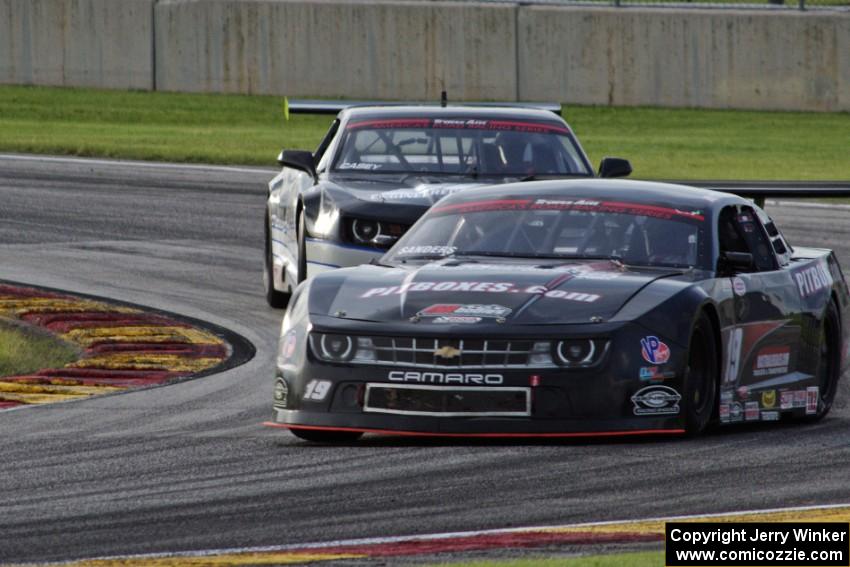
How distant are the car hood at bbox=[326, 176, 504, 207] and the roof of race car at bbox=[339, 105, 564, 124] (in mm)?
699

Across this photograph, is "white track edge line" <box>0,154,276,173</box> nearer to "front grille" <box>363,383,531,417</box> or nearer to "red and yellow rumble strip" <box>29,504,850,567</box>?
"front grille" <box>363,383,531,417</box>

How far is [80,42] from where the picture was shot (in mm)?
31094

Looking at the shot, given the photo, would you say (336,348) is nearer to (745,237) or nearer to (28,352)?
(745,237)

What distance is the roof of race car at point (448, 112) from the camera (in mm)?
13789

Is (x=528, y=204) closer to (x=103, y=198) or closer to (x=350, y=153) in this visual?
(x=350, y=153)

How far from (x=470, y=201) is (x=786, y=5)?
855 inches

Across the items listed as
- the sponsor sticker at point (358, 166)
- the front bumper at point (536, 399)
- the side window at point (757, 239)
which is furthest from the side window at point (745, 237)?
the sponsor sticker at point (358, 166)

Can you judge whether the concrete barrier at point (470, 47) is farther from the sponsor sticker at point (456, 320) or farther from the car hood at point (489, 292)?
the sponsor sticker at point (456, 320)

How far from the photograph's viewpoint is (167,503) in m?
6.82

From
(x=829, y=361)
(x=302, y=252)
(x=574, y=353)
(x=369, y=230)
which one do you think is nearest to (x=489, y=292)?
(x=574, y=353)

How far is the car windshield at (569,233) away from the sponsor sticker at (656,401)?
101cm

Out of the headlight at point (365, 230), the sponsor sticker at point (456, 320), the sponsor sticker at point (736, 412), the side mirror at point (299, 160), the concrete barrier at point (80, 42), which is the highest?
the concrete barrier at point (80, 42)

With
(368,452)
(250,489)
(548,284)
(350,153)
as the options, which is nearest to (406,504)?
(250,489)

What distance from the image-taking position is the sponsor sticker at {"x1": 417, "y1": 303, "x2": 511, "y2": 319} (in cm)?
814
